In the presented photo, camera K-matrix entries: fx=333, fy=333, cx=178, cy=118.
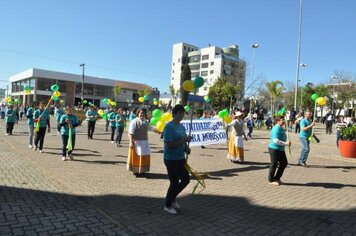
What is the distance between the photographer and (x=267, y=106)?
67.6 meters

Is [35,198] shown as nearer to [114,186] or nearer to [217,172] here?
[114,186]

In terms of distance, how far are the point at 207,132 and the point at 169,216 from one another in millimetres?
6264

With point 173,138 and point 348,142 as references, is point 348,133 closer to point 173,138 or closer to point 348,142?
point 348,142

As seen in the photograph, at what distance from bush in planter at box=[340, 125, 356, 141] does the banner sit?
5.50m

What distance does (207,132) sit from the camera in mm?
11500

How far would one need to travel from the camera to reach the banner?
36.1 ft

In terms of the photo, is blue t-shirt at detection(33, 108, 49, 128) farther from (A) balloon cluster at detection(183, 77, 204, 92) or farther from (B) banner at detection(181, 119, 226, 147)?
(A) balloon cluster at detection(183, 77, 204, 92)

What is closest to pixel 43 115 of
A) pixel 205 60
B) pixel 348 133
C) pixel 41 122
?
pixel 41 122

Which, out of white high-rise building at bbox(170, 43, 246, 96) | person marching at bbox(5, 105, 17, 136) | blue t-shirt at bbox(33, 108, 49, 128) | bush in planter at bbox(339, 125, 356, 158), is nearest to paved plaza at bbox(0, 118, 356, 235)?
blue t-shirt at bbox(33, 108, 49, 128)

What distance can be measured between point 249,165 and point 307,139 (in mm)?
2100

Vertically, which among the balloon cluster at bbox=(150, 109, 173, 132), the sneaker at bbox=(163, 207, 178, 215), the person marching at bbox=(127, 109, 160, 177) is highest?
the balloon cluster at bbox=(150, 109, 173, 132)

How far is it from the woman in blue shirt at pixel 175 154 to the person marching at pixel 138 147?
284 cm

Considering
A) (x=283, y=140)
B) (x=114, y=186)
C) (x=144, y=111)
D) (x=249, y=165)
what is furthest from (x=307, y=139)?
(x=114, y=186)

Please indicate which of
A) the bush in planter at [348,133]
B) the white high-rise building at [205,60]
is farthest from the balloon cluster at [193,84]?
the white high-rise building at [205,60]
